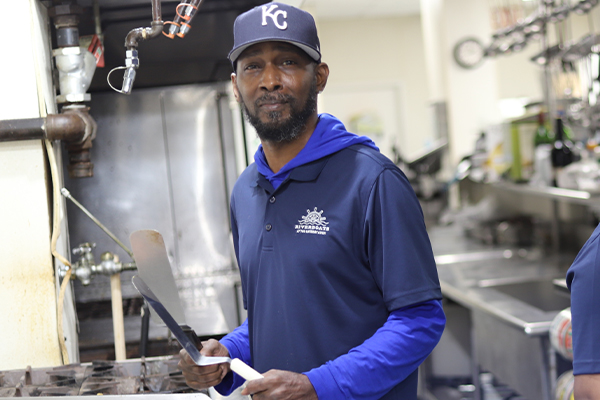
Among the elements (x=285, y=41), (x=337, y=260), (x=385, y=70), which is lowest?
(x=337, y=260)

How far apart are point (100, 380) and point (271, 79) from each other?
2.50ft

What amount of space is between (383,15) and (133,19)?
7.61 m

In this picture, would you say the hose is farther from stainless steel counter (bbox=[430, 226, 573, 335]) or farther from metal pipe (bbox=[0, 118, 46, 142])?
stainless steel counter (bbox=[430, 226, 573, 335])

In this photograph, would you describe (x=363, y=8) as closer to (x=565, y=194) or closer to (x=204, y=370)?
(x=565, y=194)

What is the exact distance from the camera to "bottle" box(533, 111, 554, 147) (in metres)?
3.36

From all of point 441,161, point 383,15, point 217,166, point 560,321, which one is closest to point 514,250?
point 560,321

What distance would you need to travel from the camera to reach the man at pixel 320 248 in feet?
3.39

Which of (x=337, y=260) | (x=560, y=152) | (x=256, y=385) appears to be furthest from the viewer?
(x=560, y=152)

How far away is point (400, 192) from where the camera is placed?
108 cm

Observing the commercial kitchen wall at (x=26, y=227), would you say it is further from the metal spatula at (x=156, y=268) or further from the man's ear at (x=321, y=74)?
the man's ear at (x=321, y=74)

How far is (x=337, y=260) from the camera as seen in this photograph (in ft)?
3.58

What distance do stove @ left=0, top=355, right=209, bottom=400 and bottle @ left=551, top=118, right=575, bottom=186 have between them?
2339mm

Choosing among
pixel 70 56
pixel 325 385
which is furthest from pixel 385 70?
pixel 325 385

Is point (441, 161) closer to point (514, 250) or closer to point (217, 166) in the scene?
point (514, 250)
